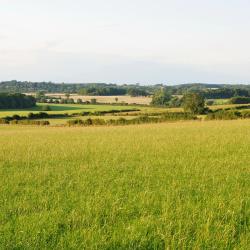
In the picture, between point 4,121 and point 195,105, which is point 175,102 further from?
point 4,121

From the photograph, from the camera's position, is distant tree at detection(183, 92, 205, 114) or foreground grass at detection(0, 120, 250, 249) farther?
distant tree at detection(183, 92, 205, 114)

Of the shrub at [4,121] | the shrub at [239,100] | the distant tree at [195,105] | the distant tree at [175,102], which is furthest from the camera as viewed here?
the distant tree at [175,102]

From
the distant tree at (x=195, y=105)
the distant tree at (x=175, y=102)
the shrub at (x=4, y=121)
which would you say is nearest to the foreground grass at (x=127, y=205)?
the shrub at (x=4, y=121)

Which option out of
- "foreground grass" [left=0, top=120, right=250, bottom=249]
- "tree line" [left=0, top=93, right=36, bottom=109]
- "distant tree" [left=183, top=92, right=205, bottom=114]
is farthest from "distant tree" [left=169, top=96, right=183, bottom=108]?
"foreground grass" [left=0, top=120, right=250, bottom=249]

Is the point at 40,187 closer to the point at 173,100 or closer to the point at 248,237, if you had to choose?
the point at 248,237

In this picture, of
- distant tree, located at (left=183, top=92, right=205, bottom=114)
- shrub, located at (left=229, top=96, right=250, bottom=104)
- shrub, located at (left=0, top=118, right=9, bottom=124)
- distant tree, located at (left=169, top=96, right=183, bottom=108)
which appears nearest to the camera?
shrub, located at (left=0, top=118, right=9, bottom=124)

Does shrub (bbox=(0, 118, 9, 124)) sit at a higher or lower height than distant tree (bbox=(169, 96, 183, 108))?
lower

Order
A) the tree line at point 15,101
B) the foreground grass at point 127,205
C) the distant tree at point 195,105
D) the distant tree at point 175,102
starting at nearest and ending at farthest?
the foreground grass at point 127,205 < the distant tree at point 195,105 < the tree line at point 15,101 < the distant tree at point 175,102

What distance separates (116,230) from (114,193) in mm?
3028

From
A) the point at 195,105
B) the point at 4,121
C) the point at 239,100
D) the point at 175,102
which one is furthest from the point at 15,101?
the point at 239,100

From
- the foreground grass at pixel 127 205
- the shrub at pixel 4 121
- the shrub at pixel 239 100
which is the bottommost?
the shrub at pixel 4 121

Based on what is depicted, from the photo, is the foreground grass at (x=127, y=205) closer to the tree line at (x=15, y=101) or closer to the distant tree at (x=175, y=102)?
the tree line at (x=15, y=101)

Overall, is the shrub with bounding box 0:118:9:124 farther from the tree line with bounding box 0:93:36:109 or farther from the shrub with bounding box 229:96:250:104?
the shrub with bounding box 229:96:250:104

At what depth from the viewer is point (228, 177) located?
11.9 metres
